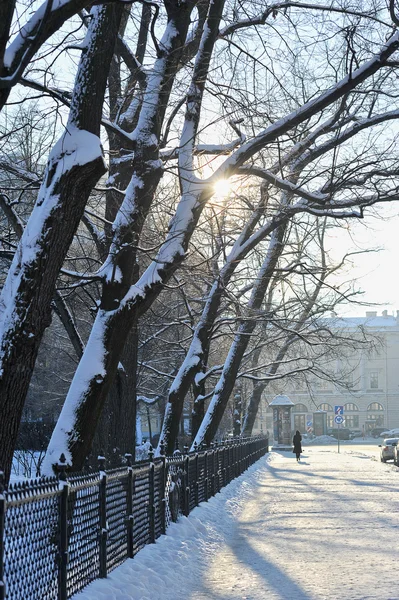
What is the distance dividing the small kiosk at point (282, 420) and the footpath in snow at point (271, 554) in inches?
1534

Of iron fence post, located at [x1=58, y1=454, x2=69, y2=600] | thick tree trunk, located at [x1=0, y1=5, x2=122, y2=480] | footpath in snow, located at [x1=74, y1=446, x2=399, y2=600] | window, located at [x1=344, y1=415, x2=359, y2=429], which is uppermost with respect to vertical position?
window, located at [x1=344, y1=415, x2=359, y2=429]

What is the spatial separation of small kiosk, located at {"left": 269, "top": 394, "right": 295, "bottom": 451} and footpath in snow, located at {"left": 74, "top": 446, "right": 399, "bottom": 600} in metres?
39.0

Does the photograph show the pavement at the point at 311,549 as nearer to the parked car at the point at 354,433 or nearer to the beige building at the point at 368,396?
the parked car at the point at 354,433

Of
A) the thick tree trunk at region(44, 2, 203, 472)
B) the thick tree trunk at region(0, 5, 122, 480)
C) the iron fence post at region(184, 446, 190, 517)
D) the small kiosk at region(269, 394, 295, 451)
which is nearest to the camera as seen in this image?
the thick tree trunk at region(0, 5, 122, 480)

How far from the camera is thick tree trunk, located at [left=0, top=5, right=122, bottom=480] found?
884cm

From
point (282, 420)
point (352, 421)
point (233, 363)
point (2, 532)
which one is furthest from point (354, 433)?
point (2, 532)

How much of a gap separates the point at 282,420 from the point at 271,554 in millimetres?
52229

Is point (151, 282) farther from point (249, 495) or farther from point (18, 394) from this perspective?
point (249, 495)

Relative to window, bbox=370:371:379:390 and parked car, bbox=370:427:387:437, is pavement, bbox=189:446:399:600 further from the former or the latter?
window, bbox=370:371:379:390

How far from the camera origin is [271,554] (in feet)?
41.0

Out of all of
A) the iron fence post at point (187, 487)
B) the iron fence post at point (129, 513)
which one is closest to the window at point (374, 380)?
the iron fence post at point (187, 487)

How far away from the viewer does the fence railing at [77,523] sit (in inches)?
259

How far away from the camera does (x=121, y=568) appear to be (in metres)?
10.1

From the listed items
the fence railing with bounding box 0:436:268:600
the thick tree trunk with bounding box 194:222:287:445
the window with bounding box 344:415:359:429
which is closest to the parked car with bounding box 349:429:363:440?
the window with bounding box 344:415:359:429
